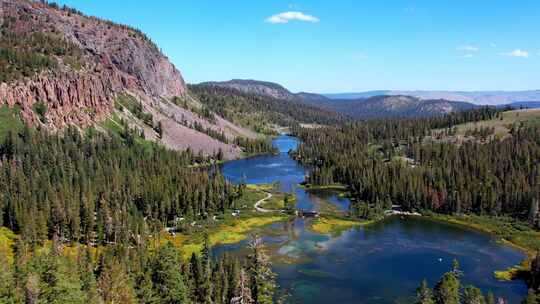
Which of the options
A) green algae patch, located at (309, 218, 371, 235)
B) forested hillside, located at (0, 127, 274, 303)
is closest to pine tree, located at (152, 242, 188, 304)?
forested hillside, located at (0, 127, 274, 303)

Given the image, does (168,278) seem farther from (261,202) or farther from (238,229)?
(261,202)

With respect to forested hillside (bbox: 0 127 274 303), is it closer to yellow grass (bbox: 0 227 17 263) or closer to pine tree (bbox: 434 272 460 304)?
yellow grass (bbox: 0 227 17 263)

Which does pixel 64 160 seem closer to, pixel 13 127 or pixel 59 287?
→ pixel 13 127

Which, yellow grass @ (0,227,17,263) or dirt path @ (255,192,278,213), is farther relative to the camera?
dirt path @ (255,192,278,213)

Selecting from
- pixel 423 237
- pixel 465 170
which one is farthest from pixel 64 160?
pixel 465 170

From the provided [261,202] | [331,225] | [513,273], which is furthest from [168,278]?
[261,202]

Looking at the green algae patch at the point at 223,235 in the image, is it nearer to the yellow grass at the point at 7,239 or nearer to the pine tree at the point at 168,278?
the pine tree at the point at 168,278

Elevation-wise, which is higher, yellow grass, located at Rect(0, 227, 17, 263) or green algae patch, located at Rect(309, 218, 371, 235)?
yellow grass, located at Rect(0, 227, 17, 263)
